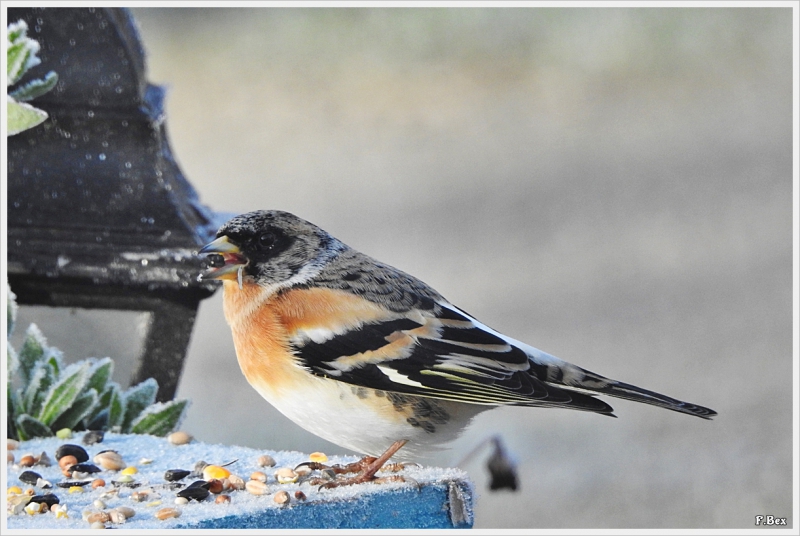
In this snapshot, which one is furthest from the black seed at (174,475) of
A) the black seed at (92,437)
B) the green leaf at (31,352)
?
the green leaf at (31,352)

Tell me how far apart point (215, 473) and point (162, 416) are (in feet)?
1.52

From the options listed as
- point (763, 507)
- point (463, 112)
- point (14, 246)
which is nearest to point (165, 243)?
point (14, 246)

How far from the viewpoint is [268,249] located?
5.69 ft

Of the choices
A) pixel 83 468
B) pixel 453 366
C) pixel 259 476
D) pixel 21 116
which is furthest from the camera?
pixel 21 116

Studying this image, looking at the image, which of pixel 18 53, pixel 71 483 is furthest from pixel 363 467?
pixel 18 53

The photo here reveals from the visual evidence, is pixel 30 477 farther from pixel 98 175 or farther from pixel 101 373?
pixel 98 175

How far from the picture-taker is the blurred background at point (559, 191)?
8.30ft

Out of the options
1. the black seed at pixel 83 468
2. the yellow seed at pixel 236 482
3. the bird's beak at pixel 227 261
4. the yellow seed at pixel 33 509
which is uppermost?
the bird's beak at pixel 227 261

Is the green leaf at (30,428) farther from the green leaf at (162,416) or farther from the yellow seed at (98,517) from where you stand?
the yellow seed at (98,517)

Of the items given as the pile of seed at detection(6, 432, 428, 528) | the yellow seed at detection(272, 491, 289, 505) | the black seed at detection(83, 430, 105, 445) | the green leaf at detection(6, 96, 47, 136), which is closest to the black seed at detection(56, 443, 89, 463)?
the pile of seed at detection(6, 432, 428, 528)

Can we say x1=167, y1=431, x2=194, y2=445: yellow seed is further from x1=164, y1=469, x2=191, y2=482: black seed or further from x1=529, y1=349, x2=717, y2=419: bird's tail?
x1=529, y1=349, x2=717, y2=419: bird's tail

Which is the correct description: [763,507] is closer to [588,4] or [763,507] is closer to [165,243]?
[588,4]

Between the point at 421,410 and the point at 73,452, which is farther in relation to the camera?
the point at 73,452

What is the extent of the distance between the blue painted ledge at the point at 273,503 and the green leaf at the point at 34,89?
85cm
